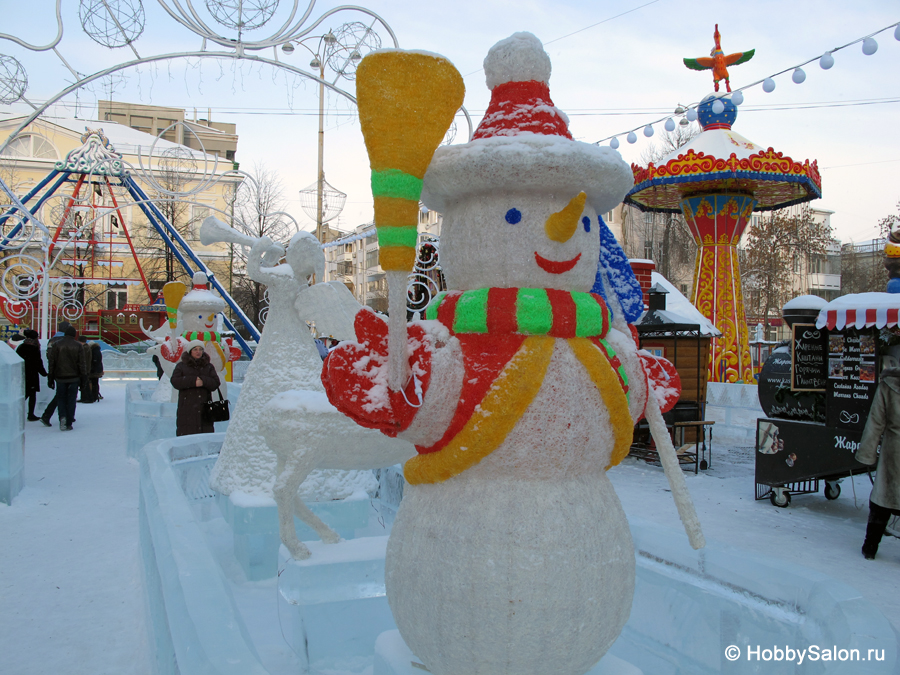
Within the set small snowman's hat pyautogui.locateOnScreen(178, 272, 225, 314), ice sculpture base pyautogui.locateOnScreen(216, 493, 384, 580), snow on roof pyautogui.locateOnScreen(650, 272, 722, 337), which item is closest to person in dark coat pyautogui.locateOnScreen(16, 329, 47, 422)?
small snowman's hat pyautogui.locateOnScreen(178, 272, 225, 314)

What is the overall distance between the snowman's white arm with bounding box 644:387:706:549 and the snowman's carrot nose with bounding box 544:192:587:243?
2.02ft

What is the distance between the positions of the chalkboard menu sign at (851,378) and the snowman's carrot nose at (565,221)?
455 centimetres

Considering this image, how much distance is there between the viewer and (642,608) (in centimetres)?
286

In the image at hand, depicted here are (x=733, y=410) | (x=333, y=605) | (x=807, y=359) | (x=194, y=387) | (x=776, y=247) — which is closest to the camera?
(x=333, y=605)

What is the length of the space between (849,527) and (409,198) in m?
5.35

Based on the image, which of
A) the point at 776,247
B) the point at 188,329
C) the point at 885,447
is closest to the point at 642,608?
the point at 885,447

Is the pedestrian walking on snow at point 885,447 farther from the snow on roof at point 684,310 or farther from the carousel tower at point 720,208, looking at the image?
the carousel tower at point 720,208

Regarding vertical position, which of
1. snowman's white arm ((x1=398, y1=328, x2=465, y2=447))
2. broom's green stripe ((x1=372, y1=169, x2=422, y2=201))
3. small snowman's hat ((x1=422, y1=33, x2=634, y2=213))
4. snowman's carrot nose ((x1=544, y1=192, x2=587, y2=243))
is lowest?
snowman's white arm ((x1=398, y1=328, x2=465, y2=447))

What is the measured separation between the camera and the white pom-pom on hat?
2.02 metres

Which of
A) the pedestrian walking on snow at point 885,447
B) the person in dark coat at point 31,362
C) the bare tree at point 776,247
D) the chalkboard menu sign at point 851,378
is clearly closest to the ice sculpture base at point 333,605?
the pedestrian walking on snow at point 885,447

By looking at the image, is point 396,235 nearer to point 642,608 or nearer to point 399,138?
point 399,138

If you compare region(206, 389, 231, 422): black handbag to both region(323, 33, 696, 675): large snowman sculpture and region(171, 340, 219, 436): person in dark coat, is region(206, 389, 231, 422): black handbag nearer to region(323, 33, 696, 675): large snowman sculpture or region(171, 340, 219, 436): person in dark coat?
region(171, 340, 219, 436): person in dark coat

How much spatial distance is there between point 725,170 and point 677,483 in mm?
9093

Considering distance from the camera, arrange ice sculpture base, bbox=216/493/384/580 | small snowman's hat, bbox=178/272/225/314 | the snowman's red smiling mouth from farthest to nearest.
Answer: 1. small snowman's hat, bbox=178/272/225/314
2. ice sculpture base, bbox=216/493/384/580
3. the snowman's red smiling mouth
